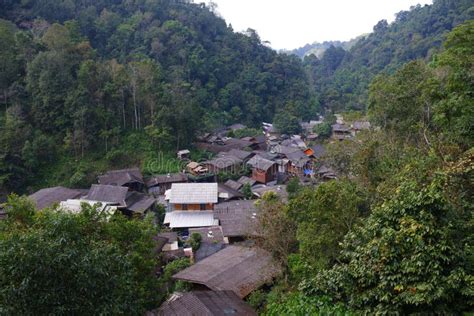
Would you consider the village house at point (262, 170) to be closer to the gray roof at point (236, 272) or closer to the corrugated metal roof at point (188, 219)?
the corrugated metal roof at point (188, 219)

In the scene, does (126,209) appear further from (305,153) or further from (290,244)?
(305,153)

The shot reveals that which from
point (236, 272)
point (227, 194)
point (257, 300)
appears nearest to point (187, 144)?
point (227, 194)

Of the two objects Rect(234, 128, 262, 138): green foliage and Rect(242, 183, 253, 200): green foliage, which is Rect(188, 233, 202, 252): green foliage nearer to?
Rect(242, 183, 253, 200): green foliage

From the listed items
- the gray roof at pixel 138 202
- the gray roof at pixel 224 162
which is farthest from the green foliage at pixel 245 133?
the gray roof at pixel 138 202

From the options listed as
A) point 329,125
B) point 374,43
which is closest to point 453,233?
point 329,125

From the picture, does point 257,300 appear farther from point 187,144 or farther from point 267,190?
point 187,144
